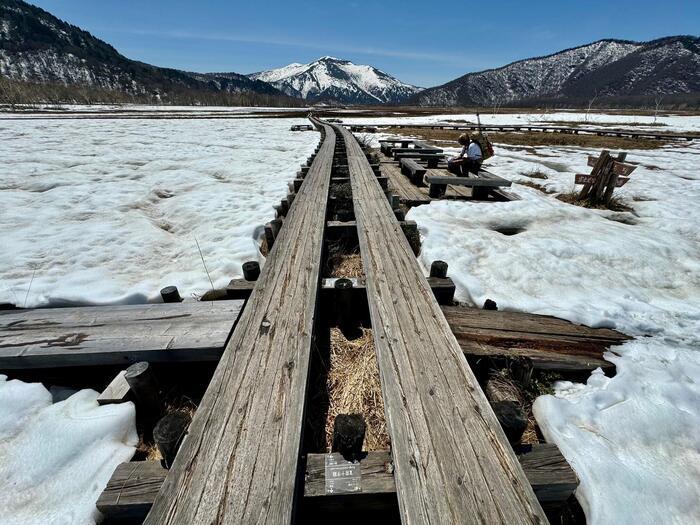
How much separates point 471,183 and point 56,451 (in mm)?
7112

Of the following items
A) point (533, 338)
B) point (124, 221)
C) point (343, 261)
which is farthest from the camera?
point (124, 221)

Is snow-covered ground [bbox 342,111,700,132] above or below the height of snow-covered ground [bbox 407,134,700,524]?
above

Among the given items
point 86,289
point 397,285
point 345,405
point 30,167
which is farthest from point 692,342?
point 30,167

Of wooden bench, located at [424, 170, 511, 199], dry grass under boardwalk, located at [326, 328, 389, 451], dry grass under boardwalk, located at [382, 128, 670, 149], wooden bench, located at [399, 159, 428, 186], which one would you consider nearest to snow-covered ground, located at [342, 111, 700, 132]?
dry grass under boardwalk, located at [382, 128, 670, 149]

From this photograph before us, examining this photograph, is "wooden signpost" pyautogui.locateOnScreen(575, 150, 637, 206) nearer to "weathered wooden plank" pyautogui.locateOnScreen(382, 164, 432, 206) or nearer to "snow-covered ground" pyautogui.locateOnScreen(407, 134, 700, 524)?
"snow-covered ground" pyautogui.locateOnScreen(407, 134, 700, 524)

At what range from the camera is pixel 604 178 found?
6531 millimetres

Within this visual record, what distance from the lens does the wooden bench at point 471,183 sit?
258 inches

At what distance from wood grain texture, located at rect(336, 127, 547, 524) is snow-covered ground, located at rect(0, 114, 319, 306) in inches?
94.5

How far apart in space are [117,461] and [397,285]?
7.56 ft

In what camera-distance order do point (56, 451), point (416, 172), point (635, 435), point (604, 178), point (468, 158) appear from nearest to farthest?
point (56, 451), point (635, 435), point (604, 178), point (468, 158), point (416, 172)

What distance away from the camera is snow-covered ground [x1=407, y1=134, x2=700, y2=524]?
1.71 m

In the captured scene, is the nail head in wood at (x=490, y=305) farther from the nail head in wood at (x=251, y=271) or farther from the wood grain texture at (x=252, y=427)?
the nail head in wood at (x=251, y=271)

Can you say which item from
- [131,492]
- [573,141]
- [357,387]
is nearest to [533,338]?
[357,387]

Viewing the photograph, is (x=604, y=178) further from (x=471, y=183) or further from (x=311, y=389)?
(x=311, y=389)
